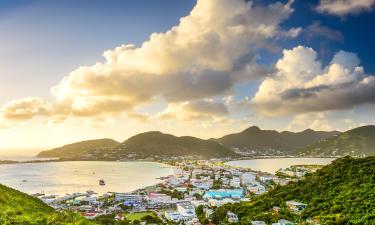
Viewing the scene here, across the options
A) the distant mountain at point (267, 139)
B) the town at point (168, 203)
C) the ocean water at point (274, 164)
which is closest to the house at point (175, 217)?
the town at point (168, 203)

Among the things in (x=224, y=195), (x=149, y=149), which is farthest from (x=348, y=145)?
(x=224, y=195)

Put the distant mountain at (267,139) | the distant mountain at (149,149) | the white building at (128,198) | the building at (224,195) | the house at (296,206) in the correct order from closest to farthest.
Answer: the house at (296,206), the white building at (128,198), the building at (224,195), the distant mountain at (149,149), the distant mountain at (267,139)

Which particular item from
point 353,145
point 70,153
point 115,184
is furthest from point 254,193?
point 70,153

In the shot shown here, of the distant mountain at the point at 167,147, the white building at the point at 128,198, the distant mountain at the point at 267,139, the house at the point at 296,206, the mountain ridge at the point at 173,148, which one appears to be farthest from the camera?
the distant mountain at the point at 267,139

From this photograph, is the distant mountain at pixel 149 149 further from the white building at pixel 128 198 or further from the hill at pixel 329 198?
the hill at pixel 329 198

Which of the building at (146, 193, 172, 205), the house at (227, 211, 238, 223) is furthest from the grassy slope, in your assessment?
the house at (227, 211, 238, 223)

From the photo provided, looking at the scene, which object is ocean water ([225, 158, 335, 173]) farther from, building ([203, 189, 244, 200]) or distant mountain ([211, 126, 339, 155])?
distant mountain ([211, 126, 339, 155])
